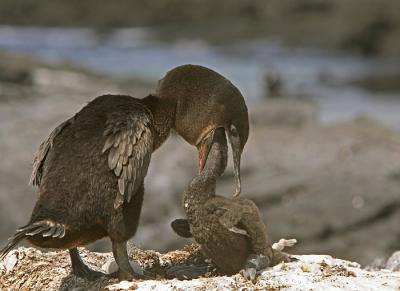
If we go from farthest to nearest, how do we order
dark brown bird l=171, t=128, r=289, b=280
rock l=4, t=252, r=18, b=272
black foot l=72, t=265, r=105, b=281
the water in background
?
the water in background
rock l=4, t=252, r=18, b=272
black foot l=72, t=265, r=105, b=281
dark brown bird l=171, t=128, r=289, b=280

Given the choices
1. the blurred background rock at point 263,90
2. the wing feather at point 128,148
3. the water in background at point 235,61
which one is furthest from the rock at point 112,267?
the water in background at point 235,61

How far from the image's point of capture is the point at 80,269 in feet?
22.7

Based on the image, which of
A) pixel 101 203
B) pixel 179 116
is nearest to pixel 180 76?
pixel 179 116

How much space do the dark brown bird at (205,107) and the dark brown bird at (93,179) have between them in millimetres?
262

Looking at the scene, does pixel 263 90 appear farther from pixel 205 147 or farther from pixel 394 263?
pixel 205 147

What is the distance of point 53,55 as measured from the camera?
37.0 m

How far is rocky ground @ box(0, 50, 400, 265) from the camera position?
1302cm

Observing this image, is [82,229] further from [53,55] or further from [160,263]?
[53,55]

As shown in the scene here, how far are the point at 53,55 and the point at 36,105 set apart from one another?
2240 cm

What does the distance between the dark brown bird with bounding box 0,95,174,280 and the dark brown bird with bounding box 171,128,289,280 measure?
37 centimetres

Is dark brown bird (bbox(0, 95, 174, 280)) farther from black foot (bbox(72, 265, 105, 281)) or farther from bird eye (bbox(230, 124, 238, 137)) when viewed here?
bird eye (bbox(230, 124, 238, 137))

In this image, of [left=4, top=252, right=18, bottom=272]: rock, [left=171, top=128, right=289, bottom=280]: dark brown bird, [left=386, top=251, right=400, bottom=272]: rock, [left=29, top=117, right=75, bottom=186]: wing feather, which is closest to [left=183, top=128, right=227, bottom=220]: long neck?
[left=171, top=128, right=289, bottom=280]: dark brown bird

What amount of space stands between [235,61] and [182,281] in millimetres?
29703

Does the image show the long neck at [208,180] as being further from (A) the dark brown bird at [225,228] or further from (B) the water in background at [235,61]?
(B) the water in background at [235,61]
